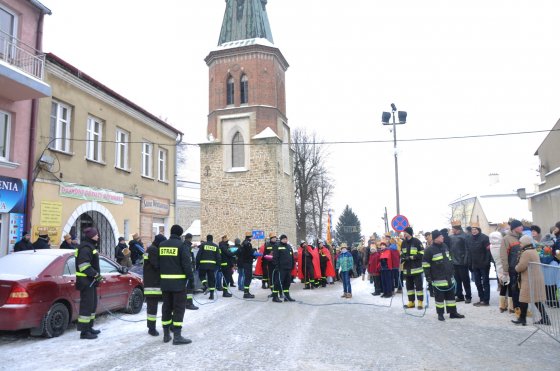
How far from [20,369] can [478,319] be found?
27.1 feet

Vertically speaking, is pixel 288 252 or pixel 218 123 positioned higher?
pixel 218 123

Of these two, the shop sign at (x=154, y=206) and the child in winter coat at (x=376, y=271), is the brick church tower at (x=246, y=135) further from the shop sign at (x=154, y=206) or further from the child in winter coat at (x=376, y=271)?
the child in winter coat at (x=376, y=271)

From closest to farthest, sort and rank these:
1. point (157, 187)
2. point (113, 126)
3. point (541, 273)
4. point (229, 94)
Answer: point (541, 273), point (113, 126), point (157, 187), point (229, 94)

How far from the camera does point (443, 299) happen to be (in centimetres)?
966

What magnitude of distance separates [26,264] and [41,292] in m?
0.79

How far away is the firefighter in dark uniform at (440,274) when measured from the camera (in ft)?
31.6

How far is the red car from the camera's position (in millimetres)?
7258

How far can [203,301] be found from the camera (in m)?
12.8

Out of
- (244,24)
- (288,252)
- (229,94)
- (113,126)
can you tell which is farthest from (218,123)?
(288,252)

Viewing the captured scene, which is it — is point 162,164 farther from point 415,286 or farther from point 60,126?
point 415,286

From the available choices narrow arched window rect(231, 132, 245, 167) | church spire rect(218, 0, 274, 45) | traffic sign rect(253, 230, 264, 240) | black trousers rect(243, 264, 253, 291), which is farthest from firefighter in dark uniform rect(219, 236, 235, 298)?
church spire rect(218, 0, 274, 45)

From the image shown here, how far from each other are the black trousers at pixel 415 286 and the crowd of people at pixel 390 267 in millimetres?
23

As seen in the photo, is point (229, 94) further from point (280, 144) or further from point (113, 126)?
point (113, 126)

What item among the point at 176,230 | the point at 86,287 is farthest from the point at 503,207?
the point at 86,287
